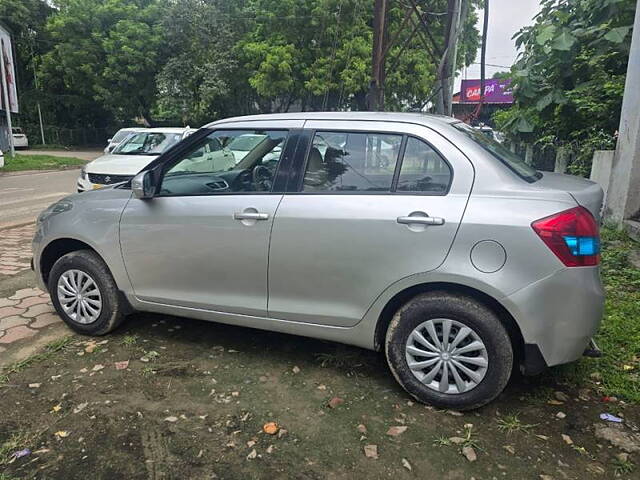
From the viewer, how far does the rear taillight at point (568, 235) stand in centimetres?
260

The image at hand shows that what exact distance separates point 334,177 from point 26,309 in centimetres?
319

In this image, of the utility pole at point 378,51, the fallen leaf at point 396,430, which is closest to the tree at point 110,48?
the utility pole at point 378,51

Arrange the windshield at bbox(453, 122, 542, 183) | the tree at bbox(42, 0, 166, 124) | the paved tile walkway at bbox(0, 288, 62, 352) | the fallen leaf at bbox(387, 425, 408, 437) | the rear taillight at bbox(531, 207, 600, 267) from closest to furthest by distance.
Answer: the rear taillight at bbox(531, 207, 600, 267)
the fallen leaf at bbox(387, 425, 408, 437)
the windshield at bbox(453, 122, 542, 183)
the paved tile walkway at bbox(0, 288, 62, 352)
the tree at bbox(42, 0, 166, 124)

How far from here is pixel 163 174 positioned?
3.60 meters

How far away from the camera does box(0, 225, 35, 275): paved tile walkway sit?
18.9 feet

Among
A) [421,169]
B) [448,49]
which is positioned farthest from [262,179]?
[448,49]

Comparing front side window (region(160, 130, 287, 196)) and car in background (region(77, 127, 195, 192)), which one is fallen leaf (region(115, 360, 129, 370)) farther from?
car in background (region(77, 127, 195, 192))

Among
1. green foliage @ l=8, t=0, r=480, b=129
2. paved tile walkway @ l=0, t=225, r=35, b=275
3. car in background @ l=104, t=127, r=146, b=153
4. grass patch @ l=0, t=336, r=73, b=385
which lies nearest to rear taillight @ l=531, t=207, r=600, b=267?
grass patch @ l=0, t=336, r=73, b=385

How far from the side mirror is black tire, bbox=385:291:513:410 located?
192 centimetres

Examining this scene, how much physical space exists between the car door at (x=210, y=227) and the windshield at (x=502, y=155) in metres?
1.09

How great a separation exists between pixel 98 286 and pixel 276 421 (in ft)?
6.08

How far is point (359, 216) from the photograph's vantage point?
294cm

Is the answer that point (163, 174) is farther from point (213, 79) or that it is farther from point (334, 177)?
point (213, 79)

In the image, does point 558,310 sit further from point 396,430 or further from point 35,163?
point 35,163
